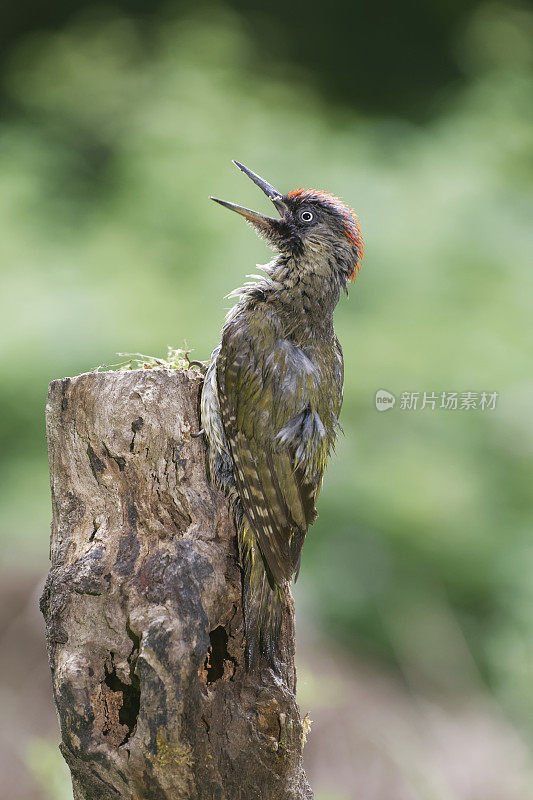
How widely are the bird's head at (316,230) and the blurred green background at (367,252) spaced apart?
6.81 ft

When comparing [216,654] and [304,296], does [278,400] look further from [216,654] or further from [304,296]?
[216,654]

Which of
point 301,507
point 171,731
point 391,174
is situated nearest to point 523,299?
point 391,174

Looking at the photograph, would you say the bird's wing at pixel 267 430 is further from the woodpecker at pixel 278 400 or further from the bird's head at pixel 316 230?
the bird's head at pixel 316 230

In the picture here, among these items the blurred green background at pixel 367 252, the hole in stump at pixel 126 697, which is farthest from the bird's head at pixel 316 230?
the blurred green background at pixel 367 252

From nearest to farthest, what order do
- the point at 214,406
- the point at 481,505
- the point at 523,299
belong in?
the point at 214,406 < the point at 481,505 < the point at 523,299

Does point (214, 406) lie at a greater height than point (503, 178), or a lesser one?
lesser

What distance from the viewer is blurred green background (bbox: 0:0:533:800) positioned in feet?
13.0

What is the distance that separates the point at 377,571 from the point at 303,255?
238 centimetres

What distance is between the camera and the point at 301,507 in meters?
2.07

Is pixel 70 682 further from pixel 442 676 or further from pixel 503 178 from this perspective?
pixel 503 178

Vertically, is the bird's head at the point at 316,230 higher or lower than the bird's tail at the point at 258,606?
higher

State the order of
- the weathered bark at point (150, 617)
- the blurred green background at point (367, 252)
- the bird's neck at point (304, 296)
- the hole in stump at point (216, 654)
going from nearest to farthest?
the weathered bark at point (150, 617)
the hole in stump at point (216, 654)
the bird's neck at point (304, 296)
the blurred green background at point (367, 252)

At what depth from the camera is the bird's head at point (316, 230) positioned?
86.9 inches

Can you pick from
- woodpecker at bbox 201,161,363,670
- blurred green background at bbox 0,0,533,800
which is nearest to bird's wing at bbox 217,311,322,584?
woodpecker at bbox 201,161,363,670
